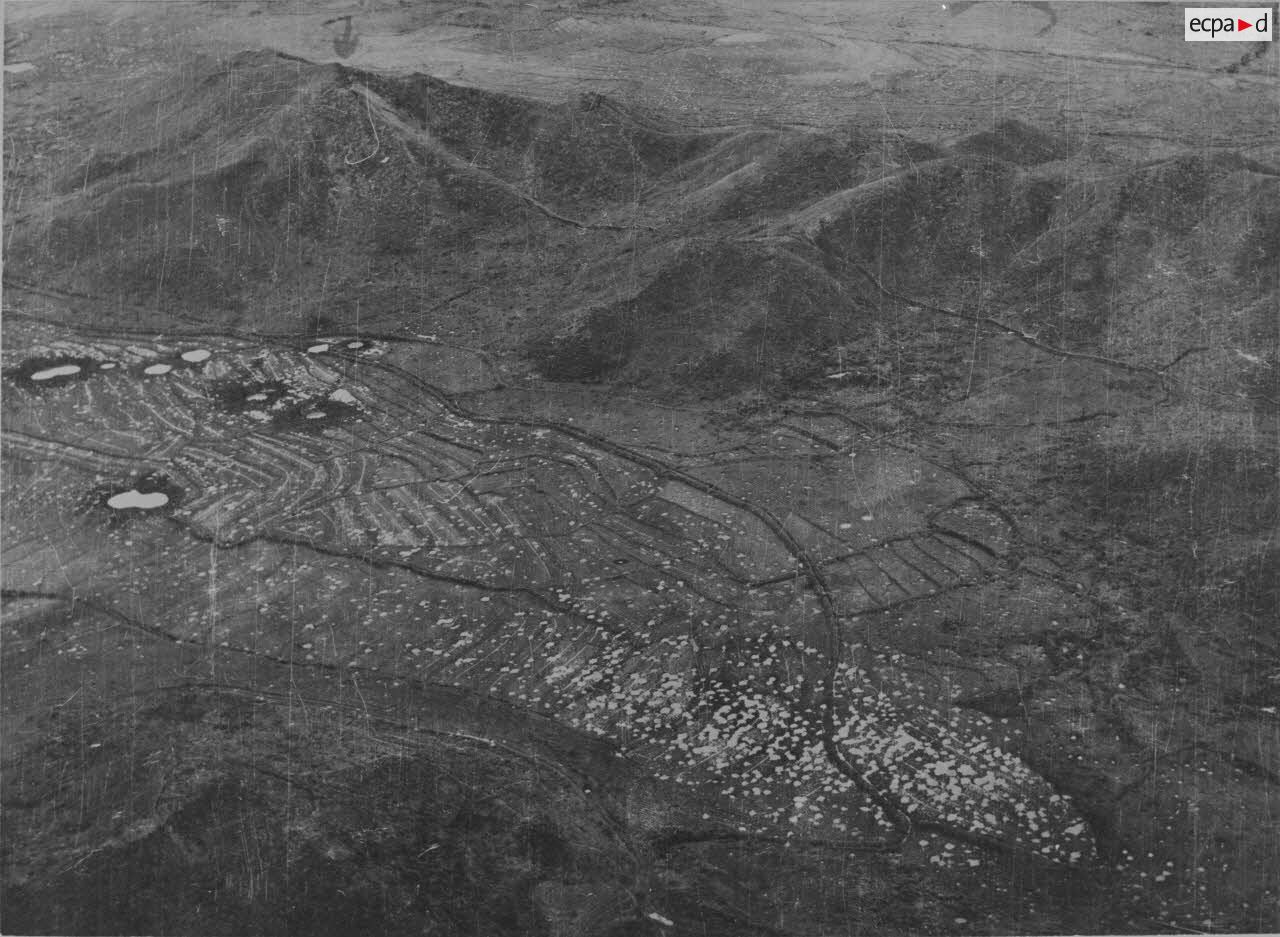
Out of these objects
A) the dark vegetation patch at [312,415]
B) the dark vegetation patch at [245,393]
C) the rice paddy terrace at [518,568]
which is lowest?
the rice paddy terrace at [518,568]

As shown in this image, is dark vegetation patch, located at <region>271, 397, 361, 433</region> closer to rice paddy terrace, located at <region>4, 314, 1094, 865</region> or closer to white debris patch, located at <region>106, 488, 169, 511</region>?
rice paddy terrace, located at <region>4, 314, 1094, 865</region>

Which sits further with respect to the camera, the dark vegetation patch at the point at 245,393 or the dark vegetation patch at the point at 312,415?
the dark vegetation patch at the point at 245,393

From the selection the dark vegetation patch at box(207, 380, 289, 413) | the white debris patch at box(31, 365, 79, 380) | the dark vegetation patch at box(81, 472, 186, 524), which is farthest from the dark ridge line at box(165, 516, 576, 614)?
the white debris patch at box(31, 365, 79, 380)

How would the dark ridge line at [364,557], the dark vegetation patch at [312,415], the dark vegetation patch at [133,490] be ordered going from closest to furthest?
1. the dark ridge line at [364,557]
2. the dark vegetation patch at [133,490]
3. the dark vegetation patch at [312,415]

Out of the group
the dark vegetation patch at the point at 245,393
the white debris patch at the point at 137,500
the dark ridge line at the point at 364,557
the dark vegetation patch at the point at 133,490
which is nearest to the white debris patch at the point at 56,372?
the dark vegetation patch at the point at 245,393

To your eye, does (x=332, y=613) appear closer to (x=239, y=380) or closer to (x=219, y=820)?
(x=219, y=820)

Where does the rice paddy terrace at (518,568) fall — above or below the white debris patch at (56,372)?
below

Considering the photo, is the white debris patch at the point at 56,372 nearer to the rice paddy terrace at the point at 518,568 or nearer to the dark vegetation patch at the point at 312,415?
the rice paddy terrace at the point at 518,568

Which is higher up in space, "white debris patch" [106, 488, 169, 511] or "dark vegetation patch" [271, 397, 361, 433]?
"dark vegetation patch" [271, 397, 361, 433]

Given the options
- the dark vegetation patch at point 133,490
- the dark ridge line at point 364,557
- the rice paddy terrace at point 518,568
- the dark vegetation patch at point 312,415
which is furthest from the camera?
the dark vegetation patch at point 312,415
